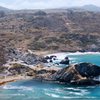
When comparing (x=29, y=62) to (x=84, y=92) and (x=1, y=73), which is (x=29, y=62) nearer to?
(x=1, y=73)

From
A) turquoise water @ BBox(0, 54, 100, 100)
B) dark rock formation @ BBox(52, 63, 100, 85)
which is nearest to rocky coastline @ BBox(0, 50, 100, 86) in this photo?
dark rock formation @ BBox(52, 63, 100, 85)

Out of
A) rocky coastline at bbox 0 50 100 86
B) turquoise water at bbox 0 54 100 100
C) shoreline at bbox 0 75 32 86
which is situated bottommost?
turquoise water at bbox 0 54 100 100

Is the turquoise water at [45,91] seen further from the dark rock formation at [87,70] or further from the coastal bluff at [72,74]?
the dark rock formation at [87,70]

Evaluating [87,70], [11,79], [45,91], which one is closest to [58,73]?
[87,70]

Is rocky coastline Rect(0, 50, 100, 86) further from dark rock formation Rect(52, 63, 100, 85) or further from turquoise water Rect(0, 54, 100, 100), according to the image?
turquoise water Rect(0, 54, 100, 100)

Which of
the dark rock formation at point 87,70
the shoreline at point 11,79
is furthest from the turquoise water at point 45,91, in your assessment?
the dark rock formation at point 87,70

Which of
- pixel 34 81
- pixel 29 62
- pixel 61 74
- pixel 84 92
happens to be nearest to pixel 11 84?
pixel 34 81

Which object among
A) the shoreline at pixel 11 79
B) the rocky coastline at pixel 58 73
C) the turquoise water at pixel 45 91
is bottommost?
the turquoise water at pixel 45 91

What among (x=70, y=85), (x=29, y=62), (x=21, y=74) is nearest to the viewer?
(x=70, y=85)
